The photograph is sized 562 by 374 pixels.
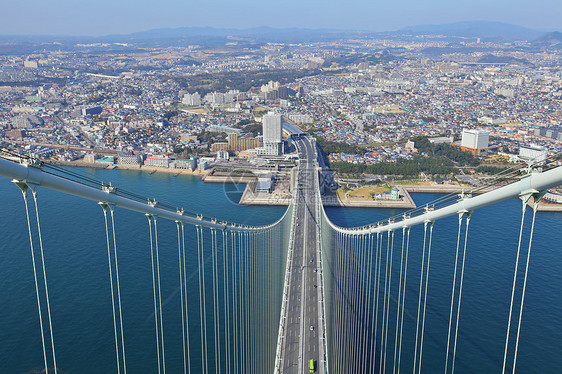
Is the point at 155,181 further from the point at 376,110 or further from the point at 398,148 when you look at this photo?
the point at 376,110

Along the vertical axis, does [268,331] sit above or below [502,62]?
below

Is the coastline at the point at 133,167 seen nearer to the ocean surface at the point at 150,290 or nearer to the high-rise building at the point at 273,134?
the high-rise building at the point at 273,134

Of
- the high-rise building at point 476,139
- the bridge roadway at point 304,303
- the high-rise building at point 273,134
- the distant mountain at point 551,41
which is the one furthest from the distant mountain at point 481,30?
the bridge roadway at point 304,303

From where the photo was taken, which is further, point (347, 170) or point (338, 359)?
point (347, 170)

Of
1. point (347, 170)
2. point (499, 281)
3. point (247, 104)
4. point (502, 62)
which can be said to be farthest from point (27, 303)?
point (502, 62)

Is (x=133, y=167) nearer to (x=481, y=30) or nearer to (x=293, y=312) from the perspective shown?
(x=293, y=312)

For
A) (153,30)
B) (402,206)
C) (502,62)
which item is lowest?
(402,206)

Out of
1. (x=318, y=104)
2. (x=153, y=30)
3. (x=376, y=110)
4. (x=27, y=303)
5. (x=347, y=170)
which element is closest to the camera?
(x=27, y=303)

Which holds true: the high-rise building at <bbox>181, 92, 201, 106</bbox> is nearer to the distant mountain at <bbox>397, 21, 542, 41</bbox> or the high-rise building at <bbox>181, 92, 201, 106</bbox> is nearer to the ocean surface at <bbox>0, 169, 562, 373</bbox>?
the ocean surface at <bbox>0, 169, 562, 373</bbox>
